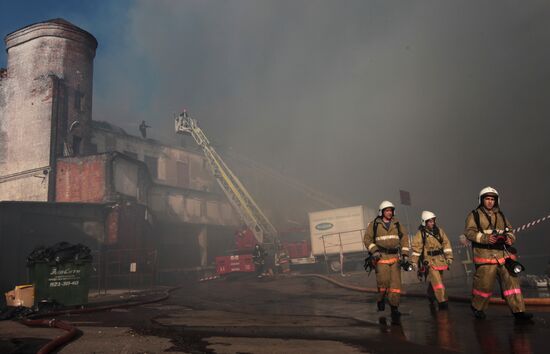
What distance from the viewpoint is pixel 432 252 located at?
23.2ft

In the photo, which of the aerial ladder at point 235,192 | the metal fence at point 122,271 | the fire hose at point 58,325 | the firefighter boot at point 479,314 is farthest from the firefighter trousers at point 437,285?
the aerial ladder at point 235,192

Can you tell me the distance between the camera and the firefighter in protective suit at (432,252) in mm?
6836

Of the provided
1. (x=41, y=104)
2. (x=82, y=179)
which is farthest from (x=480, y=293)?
(x=41, y=104)

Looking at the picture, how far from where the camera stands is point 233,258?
2309 centimetres

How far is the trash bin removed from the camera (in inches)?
379

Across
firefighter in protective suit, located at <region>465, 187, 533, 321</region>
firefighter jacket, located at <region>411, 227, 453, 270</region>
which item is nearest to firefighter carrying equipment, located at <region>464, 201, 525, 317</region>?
firefighter in protective suit, located at <region>465, 187, 533, 321</region>

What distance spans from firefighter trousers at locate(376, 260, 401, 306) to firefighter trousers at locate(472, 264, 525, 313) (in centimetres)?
107

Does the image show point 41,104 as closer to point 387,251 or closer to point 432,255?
point 387,251

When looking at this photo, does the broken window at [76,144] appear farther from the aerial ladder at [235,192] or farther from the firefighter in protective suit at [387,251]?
the firefighter in protective suit at [387,251]

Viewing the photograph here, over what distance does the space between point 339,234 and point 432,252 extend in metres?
14.9

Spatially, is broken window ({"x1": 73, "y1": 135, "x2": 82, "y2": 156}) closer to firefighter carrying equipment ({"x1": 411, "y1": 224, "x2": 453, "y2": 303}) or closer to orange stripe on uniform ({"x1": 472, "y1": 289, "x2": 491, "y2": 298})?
firefighter carrying equipment ({"x1": 411, "y1": 224, "x2": 453, "y2": 303})

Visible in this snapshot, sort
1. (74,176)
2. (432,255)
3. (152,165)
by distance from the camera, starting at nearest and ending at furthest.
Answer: (432,255)
(74,176)
(152,165)

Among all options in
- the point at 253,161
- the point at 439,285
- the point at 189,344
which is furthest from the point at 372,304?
the point at 253,161

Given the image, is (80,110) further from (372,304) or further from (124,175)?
(372,304)
